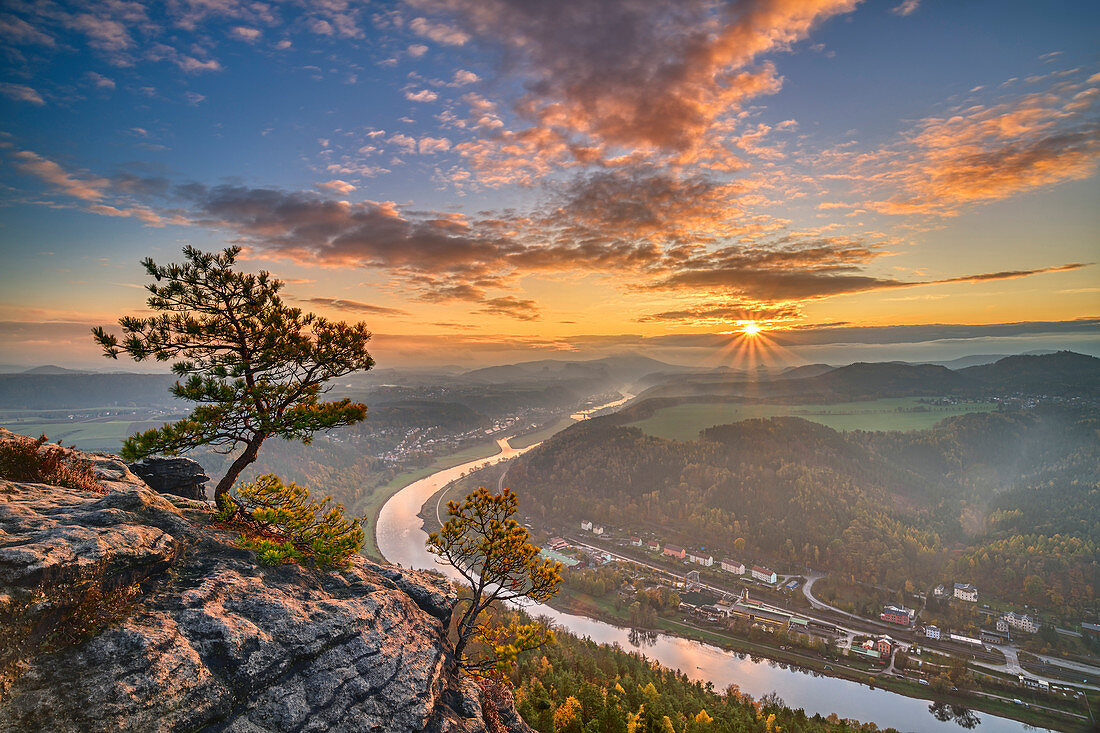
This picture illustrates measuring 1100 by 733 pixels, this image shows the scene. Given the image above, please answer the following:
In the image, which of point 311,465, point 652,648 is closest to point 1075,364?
point 652,648

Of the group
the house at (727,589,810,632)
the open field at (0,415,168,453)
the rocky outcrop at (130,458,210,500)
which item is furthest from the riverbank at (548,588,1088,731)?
the open field at (0,415,168,453)

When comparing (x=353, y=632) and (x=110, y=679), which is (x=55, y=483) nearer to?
(x=110, y=679)

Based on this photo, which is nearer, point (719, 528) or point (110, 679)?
point (110, 679)

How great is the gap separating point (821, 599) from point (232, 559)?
101 metres

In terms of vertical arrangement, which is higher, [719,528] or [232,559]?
[232,559]

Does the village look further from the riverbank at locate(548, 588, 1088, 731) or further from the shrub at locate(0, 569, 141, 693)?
the shrub at locate(0, 569, 141, 693)

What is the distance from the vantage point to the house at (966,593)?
79625mm

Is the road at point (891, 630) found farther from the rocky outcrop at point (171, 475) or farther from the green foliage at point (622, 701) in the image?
the rocky outcrop at point (171, 475)

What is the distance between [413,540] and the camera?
95.2m

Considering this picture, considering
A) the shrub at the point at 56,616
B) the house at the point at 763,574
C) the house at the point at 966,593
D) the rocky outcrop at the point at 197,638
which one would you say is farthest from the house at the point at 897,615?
the shrub at the point at 56,616

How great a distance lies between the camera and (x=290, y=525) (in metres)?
11.5

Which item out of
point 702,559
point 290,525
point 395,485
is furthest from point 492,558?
point 395,485

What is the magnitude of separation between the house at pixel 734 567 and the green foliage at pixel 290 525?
98.4 m

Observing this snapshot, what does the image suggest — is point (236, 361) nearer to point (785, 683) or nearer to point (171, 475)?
point (171, 475)
